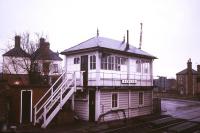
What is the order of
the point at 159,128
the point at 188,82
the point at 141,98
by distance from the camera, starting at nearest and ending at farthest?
the point at 159,128
the point at 141,98
the point at 188,82

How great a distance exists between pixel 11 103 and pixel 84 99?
5.46 m

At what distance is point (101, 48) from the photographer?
18.5 meters

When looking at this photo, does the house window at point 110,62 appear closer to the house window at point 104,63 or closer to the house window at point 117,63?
the house window at point 104,63

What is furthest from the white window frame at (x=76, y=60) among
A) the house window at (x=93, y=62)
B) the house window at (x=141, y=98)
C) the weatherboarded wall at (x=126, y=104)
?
the house window at (x=141, y=98)

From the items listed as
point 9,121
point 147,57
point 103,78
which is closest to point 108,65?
point 103,78

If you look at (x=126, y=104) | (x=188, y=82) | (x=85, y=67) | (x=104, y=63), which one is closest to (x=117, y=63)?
(x=104, y=63)

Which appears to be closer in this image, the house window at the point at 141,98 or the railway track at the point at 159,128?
the railway track at the point at 159,128

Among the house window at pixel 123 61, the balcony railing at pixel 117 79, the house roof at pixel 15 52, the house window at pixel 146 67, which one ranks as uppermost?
the house roof at pixel 15 52

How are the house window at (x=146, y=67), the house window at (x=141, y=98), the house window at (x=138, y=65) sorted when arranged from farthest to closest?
the house window at (x=146, y=67) < the house window at (x=141, y=98) < the house window at (x=138, y=65)

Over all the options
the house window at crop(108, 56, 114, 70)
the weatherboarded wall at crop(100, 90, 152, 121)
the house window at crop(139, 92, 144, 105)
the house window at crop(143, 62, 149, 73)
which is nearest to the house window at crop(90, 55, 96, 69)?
the house window at crop(108, 56, 114, 70)

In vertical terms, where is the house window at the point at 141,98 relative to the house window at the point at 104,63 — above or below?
below

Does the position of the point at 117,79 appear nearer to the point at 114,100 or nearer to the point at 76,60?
the point at 114,100

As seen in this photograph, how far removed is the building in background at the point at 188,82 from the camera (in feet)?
187

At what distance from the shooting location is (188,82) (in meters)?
60.6
